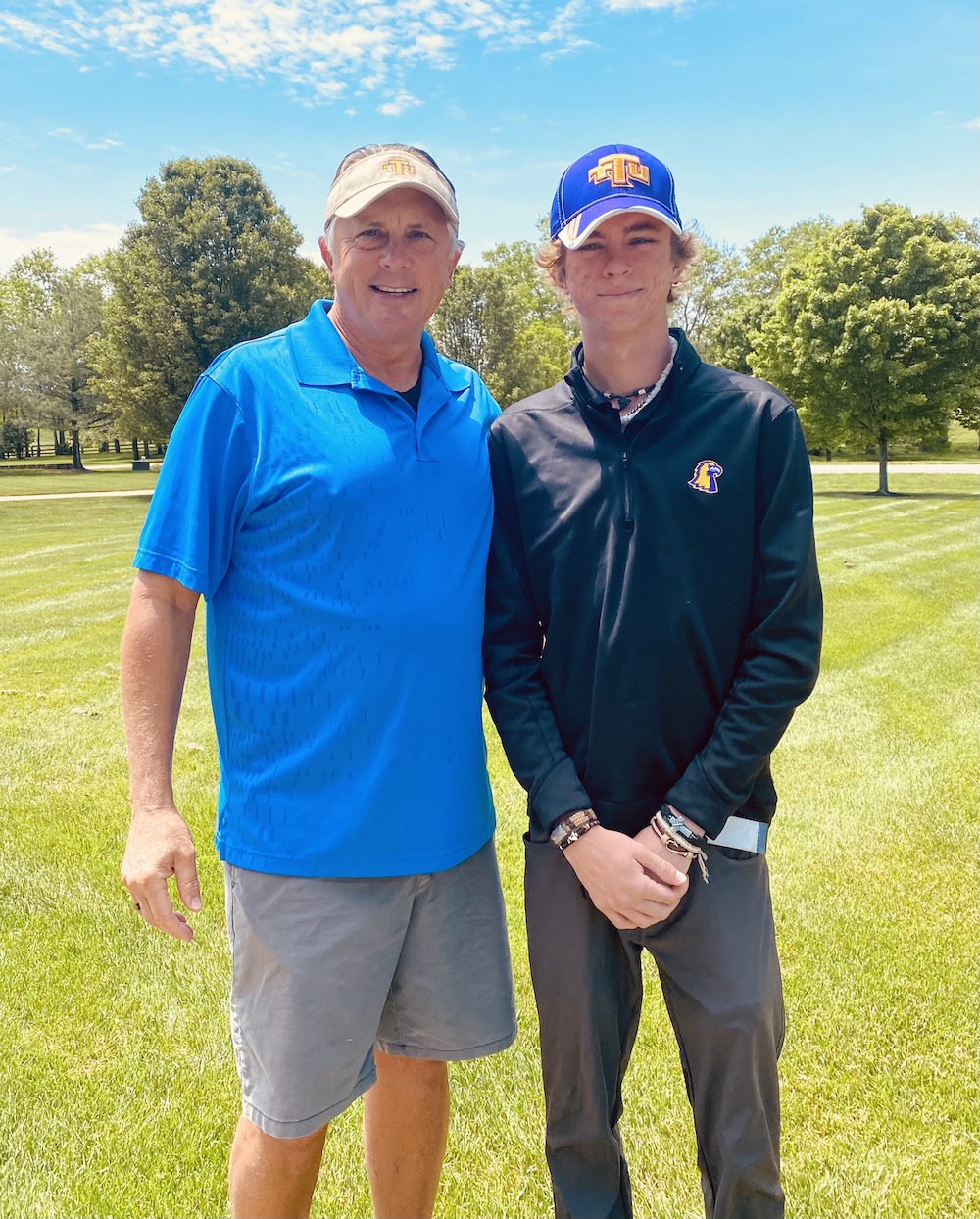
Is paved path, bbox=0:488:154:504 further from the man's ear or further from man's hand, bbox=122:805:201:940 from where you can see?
man's hand, bbox=122:805:201:940

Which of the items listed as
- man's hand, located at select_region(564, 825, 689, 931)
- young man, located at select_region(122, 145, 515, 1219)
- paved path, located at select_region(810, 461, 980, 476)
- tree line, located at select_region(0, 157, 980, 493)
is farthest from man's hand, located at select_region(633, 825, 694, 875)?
paved path, located at select_region(810, 461, 980, 476)

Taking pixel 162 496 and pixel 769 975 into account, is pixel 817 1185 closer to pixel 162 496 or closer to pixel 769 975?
pixel 769 975

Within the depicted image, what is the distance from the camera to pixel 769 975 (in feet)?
6.74

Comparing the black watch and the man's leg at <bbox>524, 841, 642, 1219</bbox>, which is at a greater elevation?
the black watch

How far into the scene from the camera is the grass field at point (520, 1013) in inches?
102

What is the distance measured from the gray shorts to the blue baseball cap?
62.5 inches

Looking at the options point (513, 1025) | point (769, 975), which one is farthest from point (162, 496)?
point (769, 975)

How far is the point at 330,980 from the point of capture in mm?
2057

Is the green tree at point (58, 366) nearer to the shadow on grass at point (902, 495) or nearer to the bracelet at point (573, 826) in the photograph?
the shadow on grass at point (902, 495)

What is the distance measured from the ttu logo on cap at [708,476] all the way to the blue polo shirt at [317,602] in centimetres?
56

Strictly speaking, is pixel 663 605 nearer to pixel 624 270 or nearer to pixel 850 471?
pixel 624 270

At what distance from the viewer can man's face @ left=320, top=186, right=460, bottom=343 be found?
2.21m

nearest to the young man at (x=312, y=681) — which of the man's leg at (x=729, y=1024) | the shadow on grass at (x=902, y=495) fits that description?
the man's leg at (x=729, y=1024)

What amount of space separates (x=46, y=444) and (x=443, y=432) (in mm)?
73400
